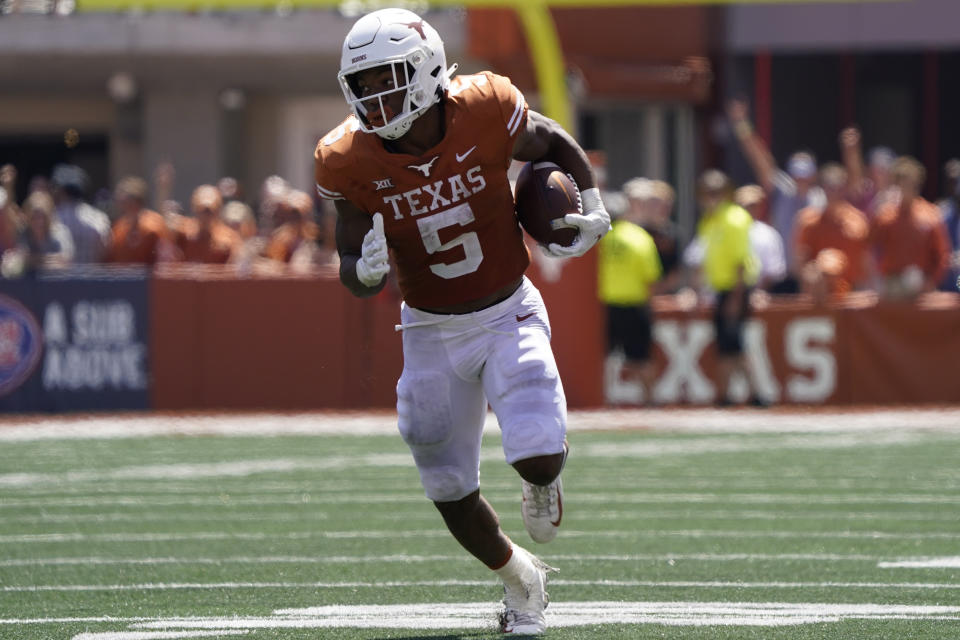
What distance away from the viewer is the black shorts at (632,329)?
1352 centimetres

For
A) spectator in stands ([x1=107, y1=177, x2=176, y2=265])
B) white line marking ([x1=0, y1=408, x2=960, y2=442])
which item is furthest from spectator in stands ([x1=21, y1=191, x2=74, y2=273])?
white line marking ([x1=0, y1=408, x2=960, y2=442])

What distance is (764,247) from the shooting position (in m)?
13.7

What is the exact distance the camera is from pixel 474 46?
59.7 ft

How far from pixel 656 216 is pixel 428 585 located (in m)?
8.17

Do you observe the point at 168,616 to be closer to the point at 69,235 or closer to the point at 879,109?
the point at 69,235

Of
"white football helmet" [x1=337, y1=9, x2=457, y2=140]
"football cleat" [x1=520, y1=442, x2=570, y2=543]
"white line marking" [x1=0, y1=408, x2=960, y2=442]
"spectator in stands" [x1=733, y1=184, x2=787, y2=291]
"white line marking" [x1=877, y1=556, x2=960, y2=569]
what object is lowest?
"white line marking" [x1=0, y1=408, x2=960, y2=442]

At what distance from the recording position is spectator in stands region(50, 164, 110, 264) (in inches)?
566

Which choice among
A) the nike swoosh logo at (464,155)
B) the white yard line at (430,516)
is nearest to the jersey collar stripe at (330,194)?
the nike swoosh logo at (464,155)

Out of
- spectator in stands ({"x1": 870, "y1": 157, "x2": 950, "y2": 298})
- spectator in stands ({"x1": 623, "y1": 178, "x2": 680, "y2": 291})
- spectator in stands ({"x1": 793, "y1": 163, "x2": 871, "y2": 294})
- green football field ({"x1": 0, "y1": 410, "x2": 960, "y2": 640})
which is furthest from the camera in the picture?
spectator in stands ({"x1": 623, "y1": 178, "x2": 680, "y2": 291})

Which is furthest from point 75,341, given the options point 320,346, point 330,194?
point 330,194

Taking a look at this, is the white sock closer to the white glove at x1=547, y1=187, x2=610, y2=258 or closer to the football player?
the football player

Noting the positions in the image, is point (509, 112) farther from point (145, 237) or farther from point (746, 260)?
point (145, 237)

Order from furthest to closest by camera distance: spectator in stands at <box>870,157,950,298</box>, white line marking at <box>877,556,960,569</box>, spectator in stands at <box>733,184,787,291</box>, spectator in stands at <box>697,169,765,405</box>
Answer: spectator in stands at <box>733,184,787,291</box>, spectator in stands at <box>870,157,950,298</box>, spectator in stands at <box>697,169,765,405</box>, white line marking at <box>877,556,960,569</box>

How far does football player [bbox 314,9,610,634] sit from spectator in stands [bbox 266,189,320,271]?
340 inches
